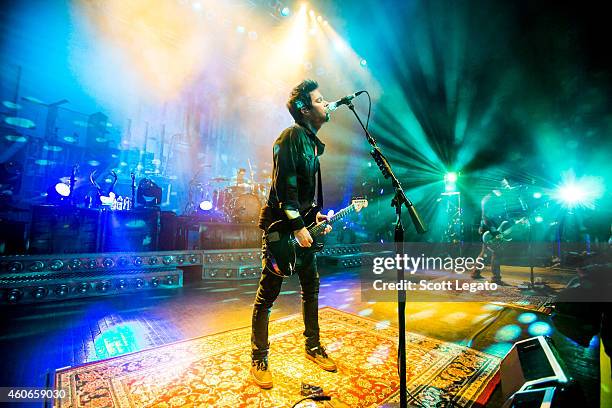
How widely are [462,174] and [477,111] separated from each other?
14.6 ft

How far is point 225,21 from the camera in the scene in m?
9.70

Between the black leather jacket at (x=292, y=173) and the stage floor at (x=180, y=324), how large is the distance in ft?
6.61

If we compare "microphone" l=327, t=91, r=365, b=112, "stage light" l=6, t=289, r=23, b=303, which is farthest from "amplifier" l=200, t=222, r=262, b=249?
"microphone" l=327, t=91, r=365, b=112

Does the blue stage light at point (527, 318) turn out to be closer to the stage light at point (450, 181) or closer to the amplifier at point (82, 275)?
the amplifier at point (82, 275)

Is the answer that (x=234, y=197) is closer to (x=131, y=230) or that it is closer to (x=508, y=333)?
(x=131, y=230)

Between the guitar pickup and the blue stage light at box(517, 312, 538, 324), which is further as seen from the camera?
the blue stage light at box(517, 312, 538, 324)

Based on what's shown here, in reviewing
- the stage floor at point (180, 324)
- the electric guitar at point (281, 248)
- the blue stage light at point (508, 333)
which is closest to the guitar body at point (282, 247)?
the electric guitar at point (281, 248)

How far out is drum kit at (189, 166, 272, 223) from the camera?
840cm

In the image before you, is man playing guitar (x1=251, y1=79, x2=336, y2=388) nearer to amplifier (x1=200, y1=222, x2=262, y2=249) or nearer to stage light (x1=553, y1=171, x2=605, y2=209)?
amplifier (x1=200, y1=222, x2=262, y2=249)

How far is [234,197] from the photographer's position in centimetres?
923

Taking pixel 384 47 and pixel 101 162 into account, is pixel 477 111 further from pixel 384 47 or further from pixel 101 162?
pixel 101 162

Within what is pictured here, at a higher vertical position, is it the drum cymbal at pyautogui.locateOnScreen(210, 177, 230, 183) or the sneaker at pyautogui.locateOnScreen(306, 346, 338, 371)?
the drum cymbal at pyautogui.locateOnScreen(210, 177, 230, 183)

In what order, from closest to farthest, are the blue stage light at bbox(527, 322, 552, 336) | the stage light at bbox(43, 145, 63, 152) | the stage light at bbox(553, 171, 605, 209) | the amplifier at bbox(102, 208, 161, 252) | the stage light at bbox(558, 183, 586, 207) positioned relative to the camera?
1. the blue stage light at bbox(527, 322, 552, 336)
2. the amplifier at bbox(102, 208, 161, 252)
3. the stage light at bbox(43, 145, 63, 152)
4. the stage light at bbox(553, 171, 605, 209)
5. the stage light at bbox(558, 183, 586, 207)

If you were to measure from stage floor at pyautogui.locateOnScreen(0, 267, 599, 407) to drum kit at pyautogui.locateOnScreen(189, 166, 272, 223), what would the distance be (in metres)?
3.10
